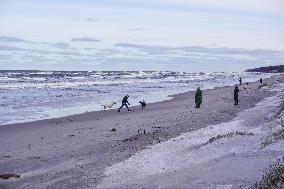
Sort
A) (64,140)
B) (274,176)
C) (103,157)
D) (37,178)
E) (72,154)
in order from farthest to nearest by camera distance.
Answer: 1. (64,140)
2. (72,154)
3. (103,157)
4. (37,178)
5. (274,176)

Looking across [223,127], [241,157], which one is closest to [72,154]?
[223,127]

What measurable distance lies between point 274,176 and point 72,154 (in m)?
8.81

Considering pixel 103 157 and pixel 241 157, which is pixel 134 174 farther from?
pixel 103 157

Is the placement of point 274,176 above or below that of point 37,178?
above

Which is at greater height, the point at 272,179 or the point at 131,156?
the point at 272,179

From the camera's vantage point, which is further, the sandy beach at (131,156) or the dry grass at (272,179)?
the sandy beach at (131,156)

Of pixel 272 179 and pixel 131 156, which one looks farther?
pixel 131 156

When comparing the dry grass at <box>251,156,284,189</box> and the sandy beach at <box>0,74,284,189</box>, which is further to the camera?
the sandy beach at <box>0,74,284,189</box>

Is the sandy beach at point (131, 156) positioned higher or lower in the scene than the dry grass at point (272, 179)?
lower

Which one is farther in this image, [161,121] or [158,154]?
[161,121]

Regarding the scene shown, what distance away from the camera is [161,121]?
23.5 metres

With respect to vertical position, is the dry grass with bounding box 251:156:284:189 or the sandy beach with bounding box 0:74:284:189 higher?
the dry grass with bounding box 251:156:284:189

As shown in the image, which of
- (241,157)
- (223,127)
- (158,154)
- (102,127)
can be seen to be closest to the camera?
(241,157)

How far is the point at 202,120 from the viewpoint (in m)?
22.5
